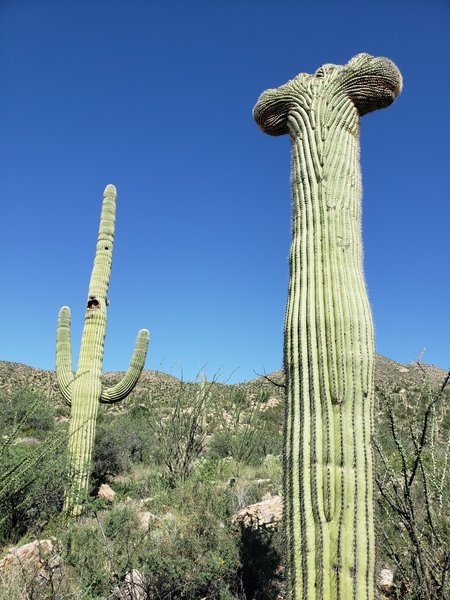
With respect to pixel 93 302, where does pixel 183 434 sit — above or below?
below

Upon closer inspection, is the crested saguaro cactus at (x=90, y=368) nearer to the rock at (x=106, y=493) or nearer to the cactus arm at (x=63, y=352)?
the cactus arm at (x=63, y=352)

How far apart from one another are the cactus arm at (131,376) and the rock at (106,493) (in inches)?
63.3

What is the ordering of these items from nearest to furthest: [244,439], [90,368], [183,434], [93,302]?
1. [90,368]
2. [93,302]
3. [183,434]
4. [244,439]

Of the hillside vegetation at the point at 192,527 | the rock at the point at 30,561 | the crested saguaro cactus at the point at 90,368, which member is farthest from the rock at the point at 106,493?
the rock at the point at 30,561

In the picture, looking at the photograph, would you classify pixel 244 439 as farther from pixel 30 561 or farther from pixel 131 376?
pixel 30 561

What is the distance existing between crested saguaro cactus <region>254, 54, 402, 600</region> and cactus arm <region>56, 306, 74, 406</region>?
591cm

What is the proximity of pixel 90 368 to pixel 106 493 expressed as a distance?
8.01 feet

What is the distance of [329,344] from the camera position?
2807mm

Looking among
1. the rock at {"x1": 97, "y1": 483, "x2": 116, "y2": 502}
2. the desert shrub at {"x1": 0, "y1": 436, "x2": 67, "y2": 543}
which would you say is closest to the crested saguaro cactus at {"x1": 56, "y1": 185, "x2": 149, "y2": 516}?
the desert shrub at {"x1": 0, "y1": 436, "x2": 67, "y2": 543}

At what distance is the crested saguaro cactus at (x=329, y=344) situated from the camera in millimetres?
2400

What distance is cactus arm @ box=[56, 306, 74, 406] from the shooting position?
26.8 ft

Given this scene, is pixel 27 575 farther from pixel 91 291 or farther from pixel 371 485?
pixel 91 291

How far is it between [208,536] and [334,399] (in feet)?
8.53

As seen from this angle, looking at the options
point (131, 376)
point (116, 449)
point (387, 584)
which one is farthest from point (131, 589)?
point (116, 449)
